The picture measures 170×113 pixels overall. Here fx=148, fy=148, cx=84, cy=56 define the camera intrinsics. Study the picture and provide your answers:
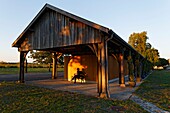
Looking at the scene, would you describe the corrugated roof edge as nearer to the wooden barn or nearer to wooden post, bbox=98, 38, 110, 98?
the wooden barn

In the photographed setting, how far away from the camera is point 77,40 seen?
776 centimetres

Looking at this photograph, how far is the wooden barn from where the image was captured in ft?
22.5

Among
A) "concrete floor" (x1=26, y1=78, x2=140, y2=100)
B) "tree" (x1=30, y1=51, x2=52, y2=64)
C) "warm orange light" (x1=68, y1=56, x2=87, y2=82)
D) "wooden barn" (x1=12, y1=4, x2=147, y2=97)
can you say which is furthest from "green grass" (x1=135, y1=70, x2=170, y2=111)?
"tree" (x1=30, y1=51, x2=52, y2=64)

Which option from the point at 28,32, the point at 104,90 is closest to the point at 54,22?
the point at 28,32

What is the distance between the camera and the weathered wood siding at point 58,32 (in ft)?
24.3

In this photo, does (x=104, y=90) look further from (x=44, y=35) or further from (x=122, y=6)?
(x=122, y=6)

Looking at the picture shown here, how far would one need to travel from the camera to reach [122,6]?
12273 mm

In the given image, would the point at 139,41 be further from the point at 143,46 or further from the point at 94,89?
the point at 94,89

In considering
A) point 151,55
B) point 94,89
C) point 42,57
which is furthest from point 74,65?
point 151,55

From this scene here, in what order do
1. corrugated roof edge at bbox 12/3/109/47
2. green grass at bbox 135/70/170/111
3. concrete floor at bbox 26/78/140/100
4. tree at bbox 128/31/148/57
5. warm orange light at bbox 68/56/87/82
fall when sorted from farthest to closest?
tree at bbox 128/31/148/57 → warm orange light at bbox 68/56/87/82 → concrete floor at bbox 26/78/140/100 → corrugated roof edge at bbox 12/3/109/47 → green grass at bbox 135/70/170/111

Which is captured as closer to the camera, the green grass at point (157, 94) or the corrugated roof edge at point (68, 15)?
the green grass at point (157, 94)

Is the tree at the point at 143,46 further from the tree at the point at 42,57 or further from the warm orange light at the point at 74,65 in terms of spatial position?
the warm orange light at the point at 74,65

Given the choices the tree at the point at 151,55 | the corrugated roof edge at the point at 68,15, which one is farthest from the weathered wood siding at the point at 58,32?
the tree at the point at 151,55

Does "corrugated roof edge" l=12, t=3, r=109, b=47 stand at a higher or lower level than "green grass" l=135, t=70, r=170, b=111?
higher
